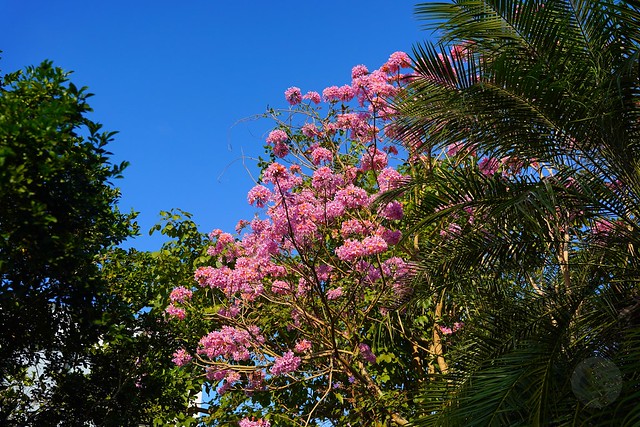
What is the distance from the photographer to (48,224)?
5766 millimetres

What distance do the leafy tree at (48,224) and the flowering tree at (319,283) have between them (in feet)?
5.64

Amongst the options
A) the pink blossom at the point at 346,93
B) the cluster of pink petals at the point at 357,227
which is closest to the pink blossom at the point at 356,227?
the cluster of pink petals at the point at 357,227

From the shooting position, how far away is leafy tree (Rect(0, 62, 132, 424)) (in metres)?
5.34

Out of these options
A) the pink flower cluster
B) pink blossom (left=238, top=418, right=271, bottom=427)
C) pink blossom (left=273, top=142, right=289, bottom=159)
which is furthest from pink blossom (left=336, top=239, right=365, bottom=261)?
pink blossom (left=238, top=418, right=271, bottom=427)

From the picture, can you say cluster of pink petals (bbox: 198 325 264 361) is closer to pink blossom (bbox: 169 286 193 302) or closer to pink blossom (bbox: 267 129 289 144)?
pink blossom (bbox: 169 286 193 302)

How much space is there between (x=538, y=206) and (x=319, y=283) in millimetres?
2985

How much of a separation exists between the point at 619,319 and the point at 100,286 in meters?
4.27

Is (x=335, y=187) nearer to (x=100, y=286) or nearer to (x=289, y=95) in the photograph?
(x=289, y=95)

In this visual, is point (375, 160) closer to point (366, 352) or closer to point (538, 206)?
point (366, 352)

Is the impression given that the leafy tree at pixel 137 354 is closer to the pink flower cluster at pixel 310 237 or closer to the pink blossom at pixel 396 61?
the pink flower cluster at pixel 310 237

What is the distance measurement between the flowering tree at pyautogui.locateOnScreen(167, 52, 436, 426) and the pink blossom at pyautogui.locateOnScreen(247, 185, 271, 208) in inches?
0.4

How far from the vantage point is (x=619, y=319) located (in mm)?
5711

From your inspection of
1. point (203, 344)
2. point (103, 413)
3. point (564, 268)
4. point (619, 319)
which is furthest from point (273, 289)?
point (619, 319)

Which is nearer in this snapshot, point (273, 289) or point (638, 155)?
point (638, 155)
